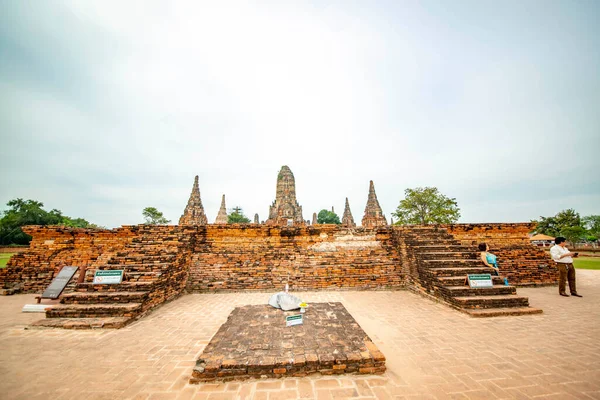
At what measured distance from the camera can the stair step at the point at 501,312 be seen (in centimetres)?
461

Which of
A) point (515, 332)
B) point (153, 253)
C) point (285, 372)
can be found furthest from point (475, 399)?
point (153, 253)

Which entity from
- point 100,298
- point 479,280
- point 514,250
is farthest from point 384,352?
point 514,250

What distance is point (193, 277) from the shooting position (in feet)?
22.1

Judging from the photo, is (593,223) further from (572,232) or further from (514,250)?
(514,250)

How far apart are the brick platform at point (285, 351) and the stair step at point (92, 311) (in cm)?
257

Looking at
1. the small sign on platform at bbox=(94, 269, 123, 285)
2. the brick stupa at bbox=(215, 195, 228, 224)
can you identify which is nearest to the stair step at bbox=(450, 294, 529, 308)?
the small sign on platform at bbox=(94, 269, 123, 285)

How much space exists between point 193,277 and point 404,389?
6188mm

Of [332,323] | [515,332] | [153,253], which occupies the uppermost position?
[153,253]

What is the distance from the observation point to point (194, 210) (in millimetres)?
15102

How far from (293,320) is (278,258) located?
3598 millimetres

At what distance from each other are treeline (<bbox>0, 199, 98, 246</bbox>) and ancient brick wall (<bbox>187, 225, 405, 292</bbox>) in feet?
128

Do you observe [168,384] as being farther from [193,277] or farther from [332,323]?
[193,277]

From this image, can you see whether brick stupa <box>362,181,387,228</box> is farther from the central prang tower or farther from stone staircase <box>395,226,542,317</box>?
stone staircase <box>395,226,542,317</box>

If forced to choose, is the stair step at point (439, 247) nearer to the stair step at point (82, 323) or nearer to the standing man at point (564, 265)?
the standing man at point (564, 265)
